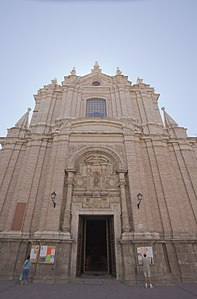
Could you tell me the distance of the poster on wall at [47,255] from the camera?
29.1ft

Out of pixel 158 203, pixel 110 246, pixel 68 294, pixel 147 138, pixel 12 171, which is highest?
pixel 147 138

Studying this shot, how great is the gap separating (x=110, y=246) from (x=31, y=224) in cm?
507

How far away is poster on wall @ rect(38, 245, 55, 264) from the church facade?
0.15 ft

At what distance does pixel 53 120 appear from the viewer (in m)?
16.2

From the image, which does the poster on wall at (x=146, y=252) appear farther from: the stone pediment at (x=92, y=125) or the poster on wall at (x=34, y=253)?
the stone pediment at (x=92, y=125)

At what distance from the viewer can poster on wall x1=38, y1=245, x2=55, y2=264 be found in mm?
8883

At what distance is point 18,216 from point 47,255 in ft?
10.5

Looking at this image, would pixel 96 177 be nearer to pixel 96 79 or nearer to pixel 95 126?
pixel 95 126

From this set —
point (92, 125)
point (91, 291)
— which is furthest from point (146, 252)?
point (92, 125)

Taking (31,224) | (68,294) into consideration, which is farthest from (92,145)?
(68,294)

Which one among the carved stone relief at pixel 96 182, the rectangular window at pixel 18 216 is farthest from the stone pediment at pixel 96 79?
the rectangular window at pixel 18 216

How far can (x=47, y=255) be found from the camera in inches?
355

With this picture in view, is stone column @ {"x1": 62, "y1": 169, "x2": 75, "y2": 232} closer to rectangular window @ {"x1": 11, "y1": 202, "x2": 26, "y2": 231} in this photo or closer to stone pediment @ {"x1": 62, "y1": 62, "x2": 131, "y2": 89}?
rectangular window @ {"x1": 11, "y1": 202, "x2": 26, "y2": 231}

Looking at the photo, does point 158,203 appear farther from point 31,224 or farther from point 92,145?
point 31,224
